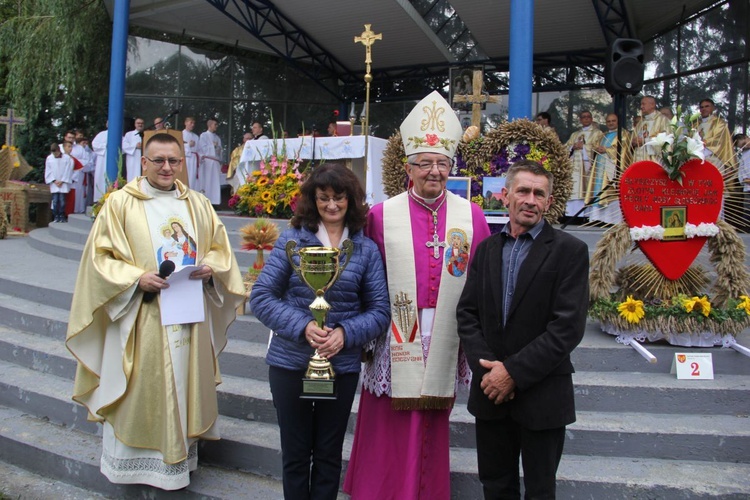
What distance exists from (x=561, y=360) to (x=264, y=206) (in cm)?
540

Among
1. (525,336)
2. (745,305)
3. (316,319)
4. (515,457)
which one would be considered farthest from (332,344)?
(745,305)

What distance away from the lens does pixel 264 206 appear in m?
Answer: 7.43

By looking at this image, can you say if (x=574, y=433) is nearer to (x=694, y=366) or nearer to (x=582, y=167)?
(x=694, y=366)

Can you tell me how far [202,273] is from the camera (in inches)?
130

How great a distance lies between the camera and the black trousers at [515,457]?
256 centimetres

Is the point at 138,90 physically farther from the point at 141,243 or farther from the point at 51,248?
the point at 141,243

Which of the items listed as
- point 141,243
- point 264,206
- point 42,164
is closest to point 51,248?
point 264,206

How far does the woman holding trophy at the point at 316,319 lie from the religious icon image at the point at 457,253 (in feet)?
1.24

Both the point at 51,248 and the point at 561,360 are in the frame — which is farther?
the point at 51,248

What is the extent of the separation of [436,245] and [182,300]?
1305 mm

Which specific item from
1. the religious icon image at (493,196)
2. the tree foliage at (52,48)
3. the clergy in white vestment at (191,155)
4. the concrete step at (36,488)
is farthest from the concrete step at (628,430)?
the tree foliage at (52,48)

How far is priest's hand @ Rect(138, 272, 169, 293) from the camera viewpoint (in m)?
3.13

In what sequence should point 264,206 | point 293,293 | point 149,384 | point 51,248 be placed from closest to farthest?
point 293,293, point 149,384, point 264,206, point 51,248

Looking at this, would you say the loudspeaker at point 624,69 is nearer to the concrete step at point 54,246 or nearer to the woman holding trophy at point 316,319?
the woman holding trophy at point 316,319
